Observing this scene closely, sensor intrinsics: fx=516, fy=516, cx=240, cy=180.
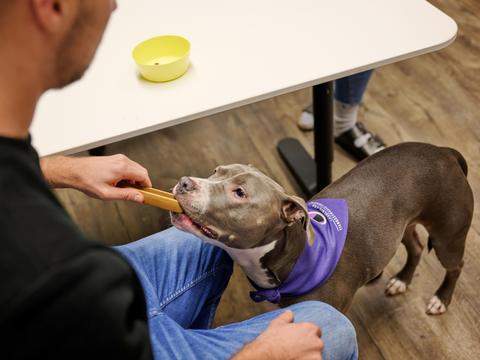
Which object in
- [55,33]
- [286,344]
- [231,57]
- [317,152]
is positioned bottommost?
[317,152]

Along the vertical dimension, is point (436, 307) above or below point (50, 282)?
below

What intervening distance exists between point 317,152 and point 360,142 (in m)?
0.44

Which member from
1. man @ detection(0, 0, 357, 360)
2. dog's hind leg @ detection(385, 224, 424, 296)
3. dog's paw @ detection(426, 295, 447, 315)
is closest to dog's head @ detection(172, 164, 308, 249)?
man @ detection(0, 0, 357, 360)

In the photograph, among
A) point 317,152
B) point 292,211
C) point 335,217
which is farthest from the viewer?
point 317,152

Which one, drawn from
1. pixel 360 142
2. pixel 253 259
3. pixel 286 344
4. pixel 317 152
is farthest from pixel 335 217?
pixel 360 142

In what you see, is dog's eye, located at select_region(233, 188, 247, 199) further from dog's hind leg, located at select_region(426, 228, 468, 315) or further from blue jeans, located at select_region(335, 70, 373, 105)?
blue jeans, located at select_region(335, 70, 373, 105)

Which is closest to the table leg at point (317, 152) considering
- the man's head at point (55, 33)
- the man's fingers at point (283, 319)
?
the man's fingers at point (283, 319)

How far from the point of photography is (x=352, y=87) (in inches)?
85.2

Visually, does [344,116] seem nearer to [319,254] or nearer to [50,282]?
[319,254]

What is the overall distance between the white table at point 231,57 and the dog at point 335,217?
0.21 metres

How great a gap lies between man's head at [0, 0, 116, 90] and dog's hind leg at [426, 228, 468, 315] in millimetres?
1253

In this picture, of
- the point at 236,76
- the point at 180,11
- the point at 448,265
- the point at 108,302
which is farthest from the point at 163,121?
the point at 448,265

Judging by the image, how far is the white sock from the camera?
91.0 inches

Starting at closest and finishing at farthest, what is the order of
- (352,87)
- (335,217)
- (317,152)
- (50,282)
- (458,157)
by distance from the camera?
(50,282)
(335,217)
(458,157)
(317,152)
(352,87)
